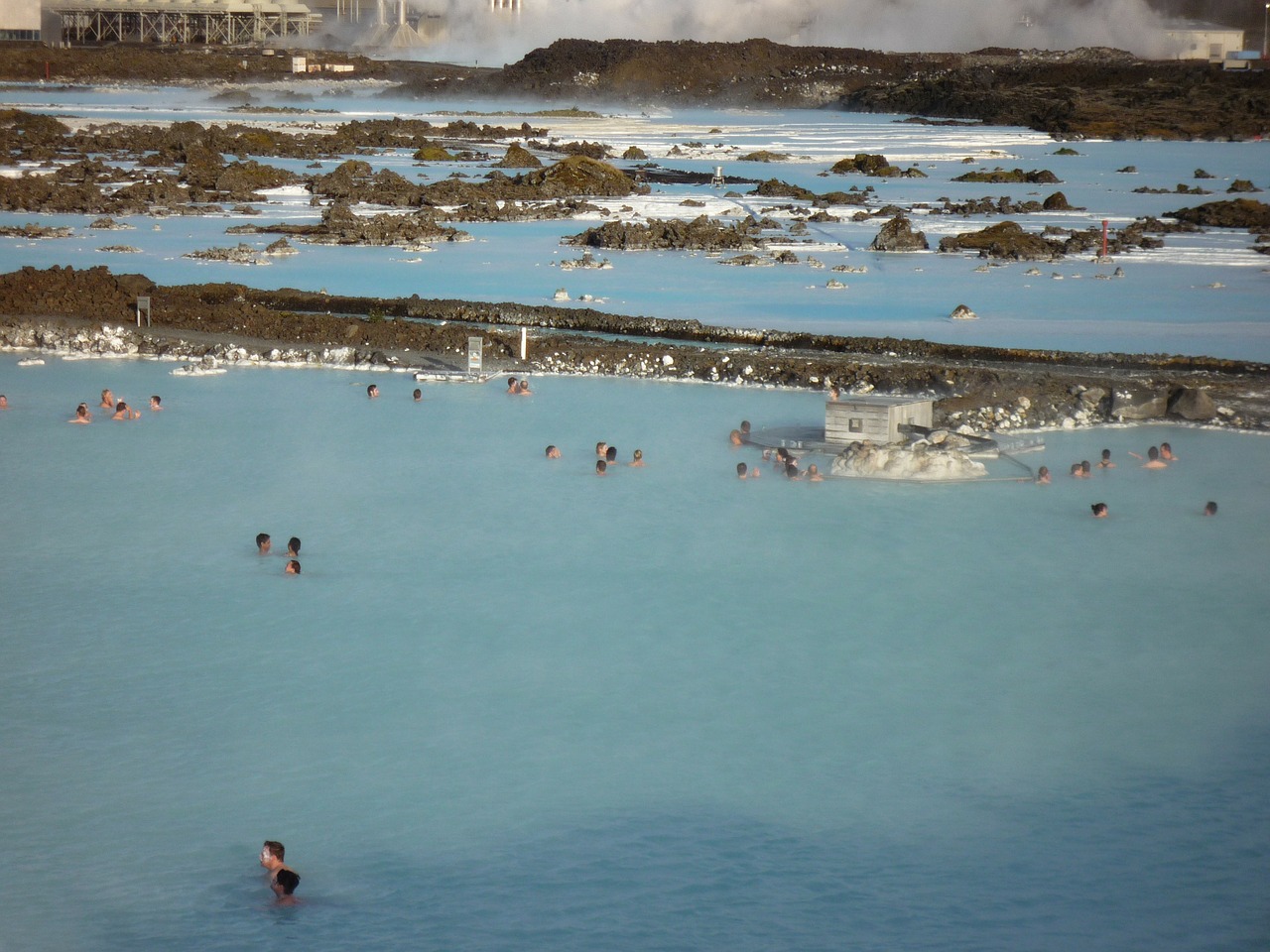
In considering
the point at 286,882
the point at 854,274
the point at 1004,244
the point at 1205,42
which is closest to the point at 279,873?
the point at 286,882

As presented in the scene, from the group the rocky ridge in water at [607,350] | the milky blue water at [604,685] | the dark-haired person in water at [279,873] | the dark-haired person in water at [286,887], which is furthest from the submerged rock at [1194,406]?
the dark-haired person in water at [286,887]

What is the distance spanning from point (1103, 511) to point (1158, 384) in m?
2.78

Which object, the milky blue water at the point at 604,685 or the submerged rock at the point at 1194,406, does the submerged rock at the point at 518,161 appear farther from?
the submerged rock at the point at 1194,406

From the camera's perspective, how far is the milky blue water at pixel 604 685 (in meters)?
4.84

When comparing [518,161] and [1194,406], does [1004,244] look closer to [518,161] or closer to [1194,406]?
[1194,406]

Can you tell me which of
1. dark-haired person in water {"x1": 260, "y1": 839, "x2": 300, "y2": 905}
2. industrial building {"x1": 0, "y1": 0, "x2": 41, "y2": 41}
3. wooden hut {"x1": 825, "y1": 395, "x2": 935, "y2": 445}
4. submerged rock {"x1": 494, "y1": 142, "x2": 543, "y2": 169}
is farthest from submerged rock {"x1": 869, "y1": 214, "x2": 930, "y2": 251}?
industrial building {"x1": 0, "y1": 0, "x2": 41, "y2": 41}

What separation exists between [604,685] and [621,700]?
181mm

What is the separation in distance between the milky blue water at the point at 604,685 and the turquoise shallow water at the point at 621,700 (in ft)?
0.07

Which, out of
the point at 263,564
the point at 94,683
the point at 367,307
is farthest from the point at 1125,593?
the point at 367,307

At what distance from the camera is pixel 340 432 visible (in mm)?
10820

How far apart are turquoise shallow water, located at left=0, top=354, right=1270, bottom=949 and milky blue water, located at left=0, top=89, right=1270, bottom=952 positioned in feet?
0.07

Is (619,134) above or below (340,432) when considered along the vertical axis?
above

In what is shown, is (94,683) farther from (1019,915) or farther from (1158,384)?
(1158,384)

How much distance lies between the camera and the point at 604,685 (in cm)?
655
